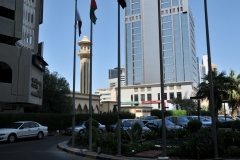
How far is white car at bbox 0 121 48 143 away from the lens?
18.6 meters

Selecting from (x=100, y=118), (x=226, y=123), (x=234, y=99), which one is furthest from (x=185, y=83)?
(x=226, y=123)

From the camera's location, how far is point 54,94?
141 ft

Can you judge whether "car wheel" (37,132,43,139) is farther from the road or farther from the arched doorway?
the arched doorway

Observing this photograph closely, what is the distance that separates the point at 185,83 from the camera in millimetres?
110375

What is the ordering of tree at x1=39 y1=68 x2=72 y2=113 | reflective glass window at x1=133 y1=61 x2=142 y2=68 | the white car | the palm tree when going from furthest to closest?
1. reflective glass window at x1=133 y1=61 x2=142 y2=68
2. tree at x1=39 y1=68 x2=72 y2=113
3. the palm tree
4. the white car

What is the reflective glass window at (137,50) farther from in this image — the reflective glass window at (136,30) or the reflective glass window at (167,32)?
the reflective glass window at (167,32)

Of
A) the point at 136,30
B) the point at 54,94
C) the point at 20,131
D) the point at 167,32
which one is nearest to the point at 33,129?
the point at 20,131

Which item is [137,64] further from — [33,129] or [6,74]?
[33,129]

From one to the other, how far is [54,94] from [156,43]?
8698 cm

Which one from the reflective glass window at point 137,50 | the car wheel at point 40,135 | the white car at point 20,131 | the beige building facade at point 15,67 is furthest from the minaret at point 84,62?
the white car at point 20,131

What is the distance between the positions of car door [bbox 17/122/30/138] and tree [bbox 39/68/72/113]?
2127 centimetres

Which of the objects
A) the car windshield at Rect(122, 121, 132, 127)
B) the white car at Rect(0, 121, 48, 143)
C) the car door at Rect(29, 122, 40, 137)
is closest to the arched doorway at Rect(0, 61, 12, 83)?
the white car at Rect(0, 121, 48, 143)

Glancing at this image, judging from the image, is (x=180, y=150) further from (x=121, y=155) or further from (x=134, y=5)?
(x=134, y=5)

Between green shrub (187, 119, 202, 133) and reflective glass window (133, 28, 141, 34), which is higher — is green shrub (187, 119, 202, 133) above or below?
below
